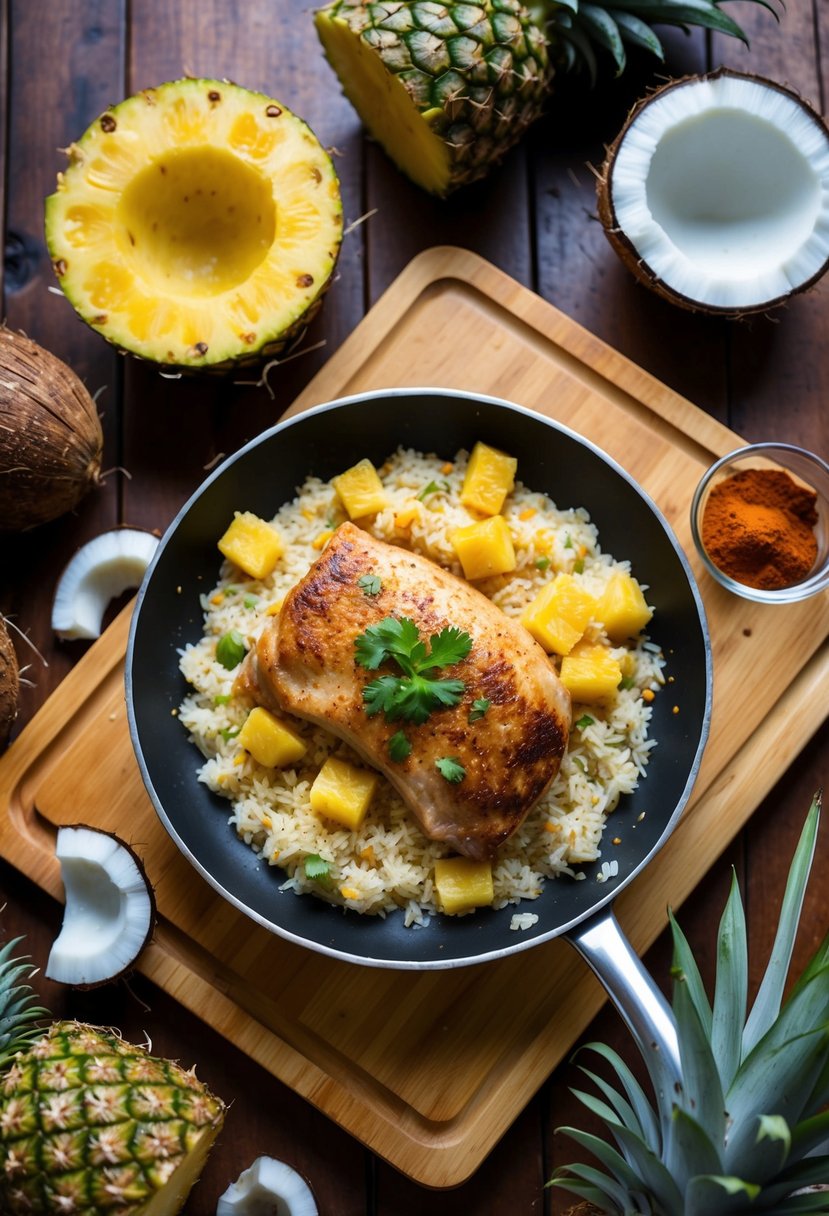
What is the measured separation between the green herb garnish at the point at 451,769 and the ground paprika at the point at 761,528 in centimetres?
102

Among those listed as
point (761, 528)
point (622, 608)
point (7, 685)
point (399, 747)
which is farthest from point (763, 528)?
point (7, 685)

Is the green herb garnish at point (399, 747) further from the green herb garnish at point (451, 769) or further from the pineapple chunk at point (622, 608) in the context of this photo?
the pineapple chunk at point (622, 608)

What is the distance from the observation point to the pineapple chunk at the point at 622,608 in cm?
306

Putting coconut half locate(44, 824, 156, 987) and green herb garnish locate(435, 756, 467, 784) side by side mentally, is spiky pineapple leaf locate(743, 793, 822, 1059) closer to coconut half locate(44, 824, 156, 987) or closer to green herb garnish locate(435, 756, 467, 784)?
green herb garnish locate(435, 756, 467, 784)

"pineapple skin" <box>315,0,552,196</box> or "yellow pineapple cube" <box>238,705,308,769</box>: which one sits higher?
"pineapple skin" <box>315,0,552,196</box>

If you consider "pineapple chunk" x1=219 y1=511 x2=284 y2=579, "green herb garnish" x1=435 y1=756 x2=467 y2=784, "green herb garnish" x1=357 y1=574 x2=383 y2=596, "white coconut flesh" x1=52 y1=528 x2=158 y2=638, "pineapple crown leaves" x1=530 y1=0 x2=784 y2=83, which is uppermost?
"pineapple crown leaves" x1=530 y1=0 x2=784 y2=83

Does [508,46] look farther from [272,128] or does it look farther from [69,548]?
[69,548]

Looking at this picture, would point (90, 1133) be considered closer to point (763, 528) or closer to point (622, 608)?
point (622, 608)

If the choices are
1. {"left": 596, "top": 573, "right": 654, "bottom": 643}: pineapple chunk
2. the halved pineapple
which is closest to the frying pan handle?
{"left": 596, "top": 573, "right": 654, "bottom": 643}: pineapple chunk

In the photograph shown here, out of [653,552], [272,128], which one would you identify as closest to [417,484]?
[653,552]

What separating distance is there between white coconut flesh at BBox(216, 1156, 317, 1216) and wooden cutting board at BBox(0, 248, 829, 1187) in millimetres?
252

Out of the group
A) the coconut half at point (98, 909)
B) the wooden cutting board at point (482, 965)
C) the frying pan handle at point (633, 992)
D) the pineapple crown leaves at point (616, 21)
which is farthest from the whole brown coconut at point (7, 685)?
the pineapple crown leaves at point (616, 21)

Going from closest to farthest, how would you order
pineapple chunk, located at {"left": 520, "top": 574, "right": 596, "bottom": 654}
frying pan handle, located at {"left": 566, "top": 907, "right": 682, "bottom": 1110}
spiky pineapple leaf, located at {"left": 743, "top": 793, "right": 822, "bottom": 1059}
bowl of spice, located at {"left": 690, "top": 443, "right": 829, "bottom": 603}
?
spiky pineapple leaf, located at {"left": 743, "top": 793, "right": 822, "bottom": 1059}
frying pan handle, located at {"left": 566, "top": 907, "right": 682, "bottom": 1110}
pineapple chunk, located at {"left": 520, "top": 574, "right": 596, "bottom": 654}
bowl of spice, located at {"left": 690, "top": 443, "right": 829, "bottom": 603}

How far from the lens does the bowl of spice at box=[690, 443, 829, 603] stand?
3142mm
